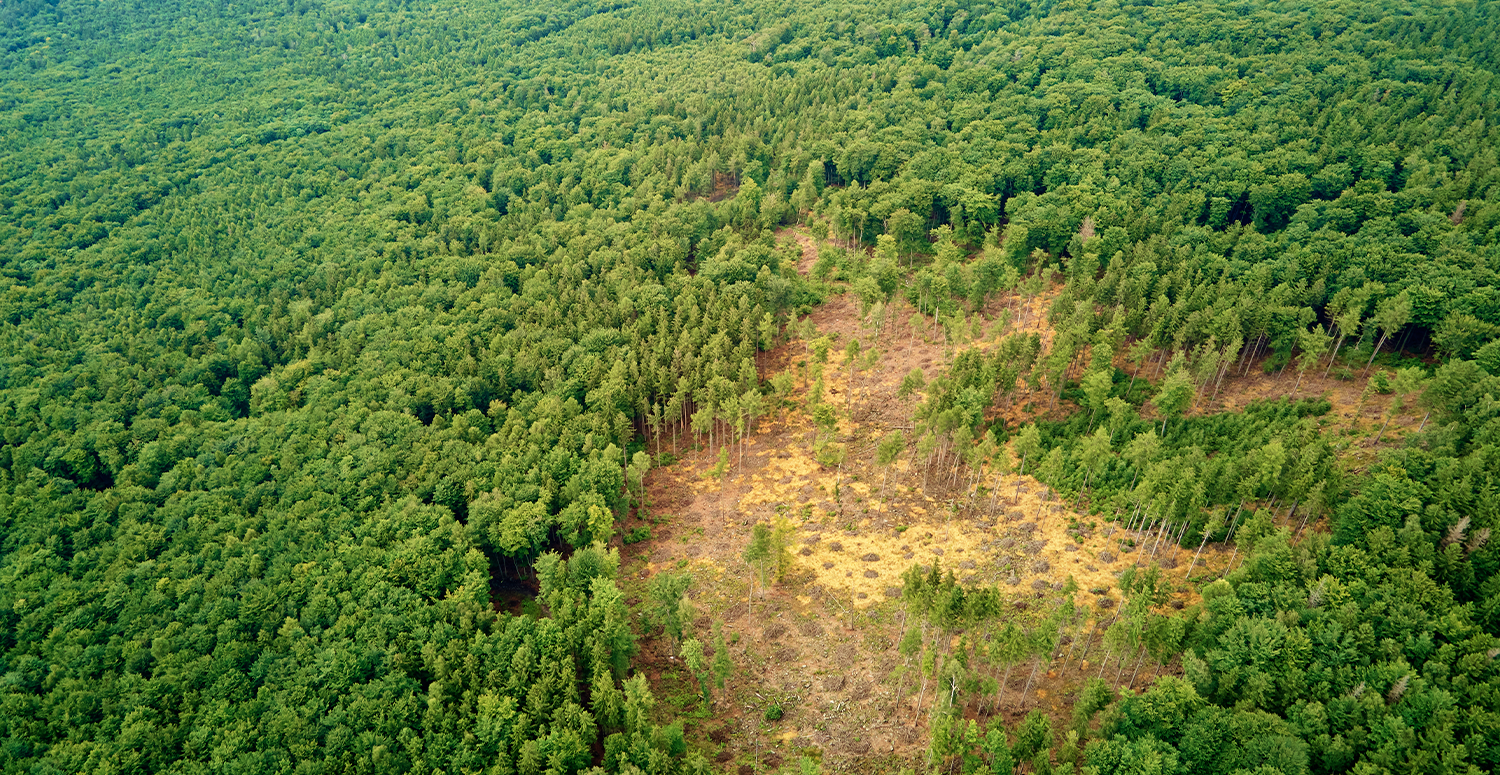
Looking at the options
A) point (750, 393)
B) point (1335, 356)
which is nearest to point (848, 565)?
point (750, 393)

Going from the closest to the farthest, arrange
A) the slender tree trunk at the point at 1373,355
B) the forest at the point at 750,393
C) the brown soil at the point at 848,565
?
the forest at the point at 750,393 < the brown soil at the point at 848,565 < the slender tree trunk at the point at 1373,355

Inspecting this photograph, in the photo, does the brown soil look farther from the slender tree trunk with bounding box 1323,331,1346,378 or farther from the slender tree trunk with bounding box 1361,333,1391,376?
the slender tree trunk with bounding box 1361,333,1391,376

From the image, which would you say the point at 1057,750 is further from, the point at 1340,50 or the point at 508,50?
the point at 508,50

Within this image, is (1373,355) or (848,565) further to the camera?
(1373,355)

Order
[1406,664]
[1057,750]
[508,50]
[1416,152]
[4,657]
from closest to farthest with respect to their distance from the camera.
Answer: [1406,664] < [1057,750] < [4,657] < [1416,152] < [508,50]

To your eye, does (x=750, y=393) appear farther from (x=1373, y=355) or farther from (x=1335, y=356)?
(x=1373, y=355)

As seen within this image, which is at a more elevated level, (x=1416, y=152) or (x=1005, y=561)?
(x=1416, y=152)

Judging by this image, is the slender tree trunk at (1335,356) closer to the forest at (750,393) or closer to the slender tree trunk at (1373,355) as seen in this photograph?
the forest at (750,393)

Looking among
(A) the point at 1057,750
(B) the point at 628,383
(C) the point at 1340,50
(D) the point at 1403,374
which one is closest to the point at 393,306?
(B) the point at 628,383

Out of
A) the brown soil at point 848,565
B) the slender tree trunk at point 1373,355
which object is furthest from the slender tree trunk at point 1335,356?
the brown soil at point 848,565
